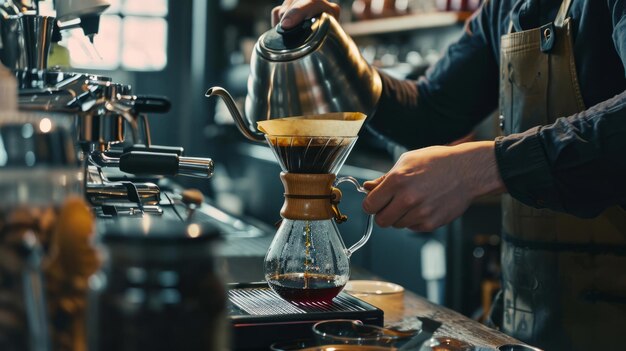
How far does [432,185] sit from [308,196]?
22 cm

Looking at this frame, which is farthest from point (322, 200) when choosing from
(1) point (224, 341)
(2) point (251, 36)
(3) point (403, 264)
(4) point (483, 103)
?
(2) point (251, 36)

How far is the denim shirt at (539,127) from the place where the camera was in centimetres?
129

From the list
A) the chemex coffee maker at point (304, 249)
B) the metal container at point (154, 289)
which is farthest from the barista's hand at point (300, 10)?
the metal container at point (154, 289)

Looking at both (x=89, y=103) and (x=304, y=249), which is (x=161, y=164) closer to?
(x=89, y=103)

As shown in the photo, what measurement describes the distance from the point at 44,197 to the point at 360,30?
14.7 ft

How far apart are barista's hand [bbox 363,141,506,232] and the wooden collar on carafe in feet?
0.27

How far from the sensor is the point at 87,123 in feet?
4.07

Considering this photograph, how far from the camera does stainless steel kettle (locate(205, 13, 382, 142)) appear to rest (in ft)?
5.34

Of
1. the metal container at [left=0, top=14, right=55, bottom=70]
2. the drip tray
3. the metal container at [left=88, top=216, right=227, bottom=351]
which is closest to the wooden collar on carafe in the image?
the drip tray

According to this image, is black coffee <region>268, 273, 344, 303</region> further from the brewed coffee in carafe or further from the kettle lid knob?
the kettle lid knob

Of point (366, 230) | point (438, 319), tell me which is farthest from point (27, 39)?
point (438, 319)

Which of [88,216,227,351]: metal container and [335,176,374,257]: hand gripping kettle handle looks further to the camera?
[335,176,374,257]: hand gripping kettle handle

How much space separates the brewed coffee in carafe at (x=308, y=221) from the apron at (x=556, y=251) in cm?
59

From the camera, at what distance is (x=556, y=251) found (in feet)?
5.51
